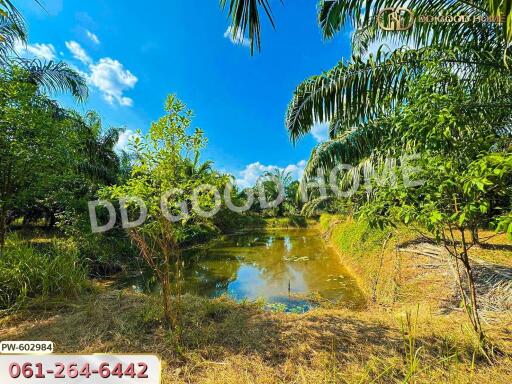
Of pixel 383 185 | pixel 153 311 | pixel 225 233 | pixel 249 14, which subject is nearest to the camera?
pixel 249 14

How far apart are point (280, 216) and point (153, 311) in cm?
2923

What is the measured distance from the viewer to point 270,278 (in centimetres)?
877

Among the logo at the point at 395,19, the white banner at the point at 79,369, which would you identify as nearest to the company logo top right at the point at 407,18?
the logo at the point at 395,19

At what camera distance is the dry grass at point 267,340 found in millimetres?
2445

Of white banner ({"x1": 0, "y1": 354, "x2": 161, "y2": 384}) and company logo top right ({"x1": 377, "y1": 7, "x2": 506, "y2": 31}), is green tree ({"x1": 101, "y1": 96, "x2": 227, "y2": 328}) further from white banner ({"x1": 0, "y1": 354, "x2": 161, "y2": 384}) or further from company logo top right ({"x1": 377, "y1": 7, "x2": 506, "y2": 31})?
company logo top right ({"x1": 377, "y1": 7, "x2": 506, "y2": 31})

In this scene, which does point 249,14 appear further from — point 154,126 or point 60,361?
point 60,361

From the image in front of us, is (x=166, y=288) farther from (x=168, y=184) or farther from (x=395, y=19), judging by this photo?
(x=395, y=19)

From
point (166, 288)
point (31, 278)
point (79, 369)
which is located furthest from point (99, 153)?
point (79, 369)

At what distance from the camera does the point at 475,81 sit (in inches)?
142

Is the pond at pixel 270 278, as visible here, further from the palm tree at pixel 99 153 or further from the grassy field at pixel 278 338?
the palm tree at pixel 99 153

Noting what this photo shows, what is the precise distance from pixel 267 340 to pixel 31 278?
396 cm

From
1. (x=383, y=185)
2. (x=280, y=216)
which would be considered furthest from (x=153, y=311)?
(x=280, y=216)

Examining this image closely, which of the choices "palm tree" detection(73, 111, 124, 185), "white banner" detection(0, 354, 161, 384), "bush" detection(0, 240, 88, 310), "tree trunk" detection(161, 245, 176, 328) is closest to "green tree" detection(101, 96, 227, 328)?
"tree trunk" detection(161, 245, 176, 328)

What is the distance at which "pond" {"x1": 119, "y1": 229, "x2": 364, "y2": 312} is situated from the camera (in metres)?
6.59
